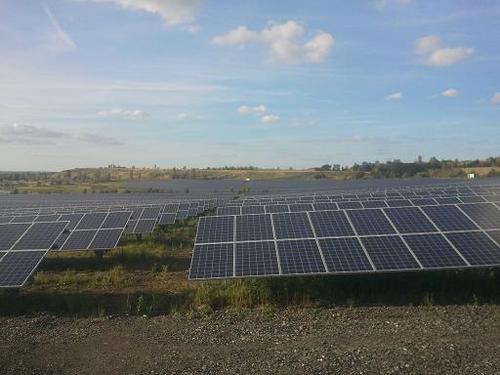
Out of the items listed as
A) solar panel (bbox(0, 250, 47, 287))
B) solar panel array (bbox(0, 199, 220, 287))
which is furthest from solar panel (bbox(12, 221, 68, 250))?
solar panel (bbox(0, 250, 47, 287))

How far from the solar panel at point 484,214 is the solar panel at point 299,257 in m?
5.27

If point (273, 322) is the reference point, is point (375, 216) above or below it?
above

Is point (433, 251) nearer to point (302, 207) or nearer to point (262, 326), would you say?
point (262, 326)

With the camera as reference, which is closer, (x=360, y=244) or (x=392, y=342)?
(x=392, y=342)

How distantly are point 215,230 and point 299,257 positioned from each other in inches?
136

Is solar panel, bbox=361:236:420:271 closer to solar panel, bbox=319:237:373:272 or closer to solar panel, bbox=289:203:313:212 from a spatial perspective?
solar panel, bbox=319:237:373:272

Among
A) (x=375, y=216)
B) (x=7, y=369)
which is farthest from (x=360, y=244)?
(x=7, y=369)

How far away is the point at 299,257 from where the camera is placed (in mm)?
13219

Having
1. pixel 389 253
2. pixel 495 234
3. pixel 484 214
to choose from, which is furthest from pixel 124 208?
pixel 495 234

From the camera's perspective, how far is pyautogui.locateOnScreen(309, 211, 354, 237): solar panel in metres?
14.8

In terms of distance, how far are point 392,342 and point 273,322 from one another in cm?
276

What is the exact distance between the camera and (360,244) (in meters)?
13.8

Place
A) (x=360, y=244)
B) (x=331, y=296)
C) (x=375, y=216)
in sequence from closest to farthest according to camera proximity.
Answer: (x=331, y=296) < (x=360, y=244) < (x=375, y=216)

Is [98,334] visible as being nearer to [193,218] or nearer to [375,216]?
[375,216]
